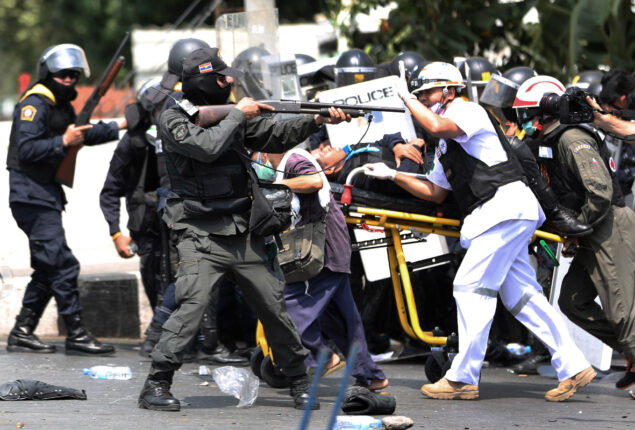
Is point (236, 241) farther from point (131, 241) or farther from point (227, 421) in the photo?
point (131, 241)

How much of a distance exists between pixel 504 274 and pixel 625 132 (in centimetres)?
115

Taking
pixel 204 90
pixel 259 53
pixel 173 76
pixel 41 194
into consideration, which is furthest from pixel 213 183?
pixel 259 53

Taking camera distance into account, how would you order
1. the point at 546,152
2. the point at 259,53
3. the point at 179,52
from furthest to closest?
the point at 259,53
the point at 179,52
the point at 546,152

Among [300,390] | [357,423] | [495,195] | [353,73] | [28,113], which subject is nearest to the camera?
[357,423]

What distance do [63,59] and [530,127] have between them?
316 centimetres

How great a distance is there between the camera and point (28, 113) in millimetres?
7457

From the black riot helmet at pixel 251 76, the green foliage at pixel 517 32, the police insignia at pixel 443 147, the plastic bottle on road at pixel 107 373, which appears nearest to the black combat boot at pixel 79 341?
the plastic bottle on road at pixel 107 373

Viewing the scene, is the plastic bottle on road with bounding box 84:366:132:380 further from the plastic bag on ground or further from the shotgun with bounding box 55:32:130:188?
the shotgun with bounding box 55:32:130:188

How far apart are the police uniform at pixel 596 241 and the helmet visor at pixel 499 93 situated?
2.54ft

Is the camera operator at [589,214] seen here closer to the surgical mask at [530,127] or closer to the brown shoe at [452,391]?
the surgical mask at [530,127]

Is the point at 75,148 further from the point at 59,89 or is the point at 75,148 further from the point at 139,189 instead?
the point at 139,189

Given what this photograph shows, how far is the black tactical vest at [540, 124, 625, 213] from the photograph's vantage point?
6488 millimetres

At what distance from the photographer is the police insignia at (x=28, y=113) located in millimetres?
7457

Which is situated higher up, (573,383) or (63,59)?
(63,59)
